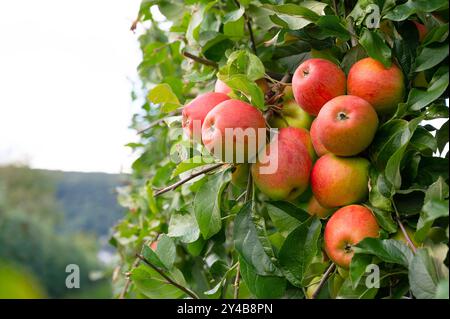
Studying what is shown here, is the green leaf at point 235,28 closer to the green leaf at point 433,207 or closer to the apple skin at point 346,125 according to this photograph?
the apple skin at point 346,125

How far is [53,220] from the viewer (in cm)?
785

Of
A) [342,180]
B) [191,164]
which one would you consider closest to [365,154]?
[342,180]

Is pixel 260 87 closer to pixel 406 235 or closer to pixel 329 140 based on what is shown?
pixel 329 140

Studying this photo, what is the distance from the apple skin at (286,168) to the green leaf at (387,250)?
16 centimetres

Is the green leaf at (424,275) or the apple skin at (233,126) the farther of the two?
the apple skin at (233,126)

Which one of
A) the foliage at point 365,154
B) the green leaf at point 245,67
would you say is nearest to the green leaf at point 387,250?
the foliage at point 365,154

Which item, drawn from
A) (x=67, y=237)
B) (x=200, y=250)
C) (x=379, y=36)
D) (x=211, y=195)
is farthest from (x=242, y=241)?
(x=67, y=237)

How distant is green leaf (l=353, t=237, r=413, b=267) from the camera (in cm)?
61

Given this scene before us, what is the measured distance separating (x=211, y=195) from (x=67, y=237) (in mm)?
6871

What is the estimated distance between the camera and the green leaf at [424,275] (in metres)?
0.57

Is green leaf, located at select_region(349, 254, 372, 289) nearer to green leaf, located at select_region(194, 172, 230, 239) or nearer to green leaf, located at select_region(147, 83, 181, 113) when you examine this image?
green leaf, located at select_region(194, 172, 230, 239)

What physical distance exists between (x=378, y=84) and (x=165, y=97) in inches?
17.1
